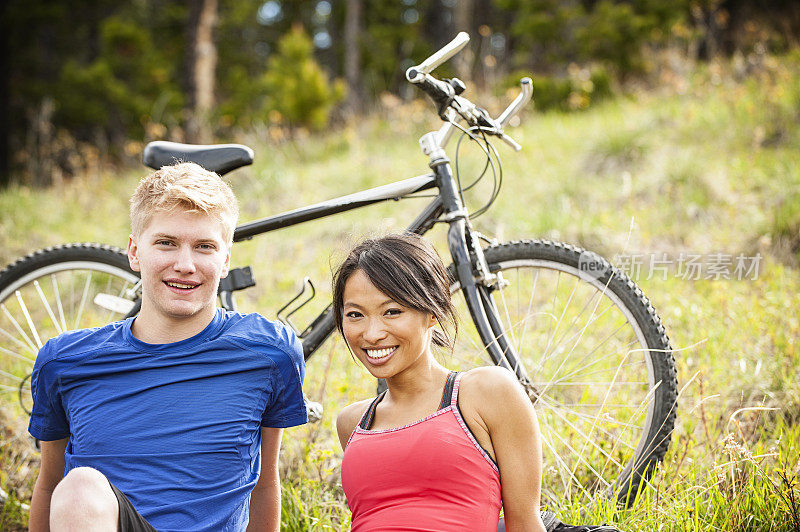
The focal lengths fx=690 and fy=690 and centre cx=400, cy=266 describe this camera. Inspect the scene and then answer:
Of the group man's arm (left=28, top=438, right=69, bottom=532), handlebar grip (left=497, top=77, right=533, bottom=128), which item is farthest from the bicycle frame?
man's arm (left=28, top=438, right=69, bottom=532)

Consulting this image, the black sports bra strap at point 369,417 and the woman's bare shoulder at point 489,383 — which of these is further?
the black sports bra strap at point 369,417

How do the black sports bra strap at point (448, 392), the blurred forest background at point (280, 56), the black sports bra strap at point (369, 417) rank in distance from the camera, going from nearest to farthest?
1. the black sports bra strap at point (448, 392)
2. the black sports bra strap at point (369, 417)
3. the blurred forest background at point (280, 56)

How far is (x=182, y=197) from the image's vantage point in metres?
1.70

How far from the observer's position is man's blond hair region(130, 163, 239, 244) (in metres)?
1.71

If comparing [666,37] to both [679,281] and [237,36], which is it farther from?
[237,36]

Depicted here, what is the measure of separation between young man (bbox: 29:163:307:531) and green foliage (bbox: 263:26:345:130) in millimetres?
7357

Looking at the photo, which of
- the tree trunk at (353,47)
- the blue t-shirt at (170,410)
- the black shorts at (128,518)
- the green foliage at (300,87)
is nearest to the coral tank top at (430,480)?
the blue t-shirt at (170,410)

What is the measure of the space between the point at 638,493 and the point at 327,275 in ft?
10.1

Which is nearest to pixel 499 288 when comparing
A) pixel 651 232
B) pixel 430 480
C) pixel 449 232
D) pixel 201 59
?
pixel 449 232

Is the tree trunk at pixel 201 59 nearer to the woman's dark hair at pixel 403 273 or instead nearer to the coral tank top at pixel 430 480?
the woman's dark hair at pixel 403 273

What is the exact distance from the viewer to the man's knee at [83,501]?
1.34m

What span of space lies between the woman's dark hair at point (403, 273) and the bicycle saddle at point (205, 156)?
83cm

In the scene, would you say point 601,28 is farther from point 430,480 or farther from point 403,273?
point 430,480

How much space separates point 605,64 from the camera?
327 inches
